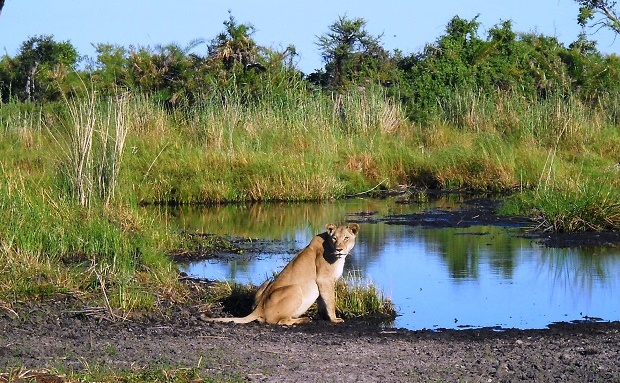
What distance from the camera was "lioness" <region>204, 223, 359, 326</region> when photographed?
9320 mm

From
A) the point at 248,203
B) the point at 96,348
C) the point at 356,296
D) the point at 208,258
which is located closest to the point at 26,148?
the point at 248,203

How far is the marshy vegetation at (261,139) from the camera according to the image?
11.9m

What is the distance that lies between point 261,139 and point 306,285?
1364cm

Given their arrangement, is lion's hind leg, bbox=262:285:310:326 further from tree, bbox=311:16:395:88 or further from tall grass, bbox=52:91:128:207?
tree, bbox=311:16:395:88

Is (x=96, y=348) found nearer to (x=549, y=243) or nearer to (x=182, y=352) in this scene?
(x=182, y=352)

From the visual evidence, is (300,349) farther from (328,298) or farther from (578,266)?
(578,266)

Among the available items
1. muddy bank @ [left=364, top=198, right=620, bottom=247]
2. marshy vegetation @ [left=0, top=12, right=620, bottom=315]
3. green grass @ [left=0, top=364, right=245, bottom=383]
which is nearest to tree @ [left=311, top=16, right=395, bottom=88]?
marshy vegetation @ [left=0, top=12, right=620, bottom=315]

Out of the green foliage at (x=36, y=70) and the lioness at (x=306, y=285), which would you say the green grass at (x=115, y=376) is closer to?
the lioness at (x=306, y=285)

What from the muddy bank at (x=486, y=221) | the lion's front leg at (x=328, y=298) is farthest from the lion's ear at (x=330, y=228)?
the muddy bank at (x=486, y=221)

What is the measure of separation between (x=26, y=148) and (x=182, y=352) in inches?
623

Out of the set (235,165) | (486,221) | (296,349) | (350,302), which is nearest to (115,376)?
(296,349)

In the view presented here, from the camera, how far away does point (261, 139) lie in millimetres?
22984

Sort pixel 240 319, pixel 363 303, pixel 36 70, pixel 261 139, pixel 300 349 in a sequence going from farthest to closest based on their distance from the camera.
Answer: pixel 36 70, pixel 261 139, pixel 363 303, pixel 240 319, pixel 300 349

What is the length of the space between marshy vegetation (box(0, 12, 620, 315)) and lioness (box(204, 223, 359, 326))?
3.55ft
